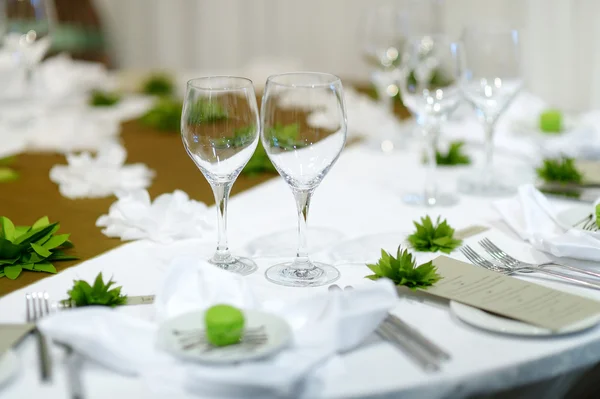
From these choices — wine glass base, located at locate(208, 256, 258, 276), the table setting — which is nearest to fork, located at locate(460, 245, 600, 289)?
the table setting

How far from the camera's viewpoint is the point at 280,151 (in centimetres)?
105

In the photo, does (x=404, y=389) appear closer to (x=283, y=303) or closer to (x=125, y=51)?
(x=283, y=303)

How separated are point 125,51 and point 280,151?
3.94m

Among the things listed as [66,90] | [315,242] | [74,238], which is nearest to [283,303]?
[315,242]

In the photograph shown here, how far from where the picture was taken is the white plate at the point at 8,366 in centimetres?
79

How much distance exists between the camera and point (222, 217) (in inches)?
45.9

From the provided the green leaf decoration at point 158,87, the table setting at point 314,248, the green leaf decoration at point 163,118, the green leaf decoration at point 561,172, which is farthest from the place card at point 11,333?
the green leaf decoration at point 158,87

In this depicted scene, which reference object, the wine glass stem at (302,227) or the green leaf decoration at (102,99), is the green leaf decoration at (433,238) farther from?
the green leaf decoration at (102,99)

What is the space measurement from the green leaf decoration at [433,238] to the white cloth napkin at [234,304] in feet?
1.18

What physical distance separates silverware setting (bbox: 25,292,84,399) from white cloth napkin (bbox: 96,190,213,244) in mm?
285

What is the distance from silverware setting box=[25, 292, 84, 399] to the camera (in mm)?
787

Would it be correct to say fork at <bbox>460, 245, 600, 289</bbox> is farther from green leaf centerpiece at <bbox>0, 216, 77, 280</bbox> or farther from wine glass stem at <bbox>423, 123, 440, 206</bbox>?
green leaf centerpiece at <bbox>0, 216, 77, 280</bbox>

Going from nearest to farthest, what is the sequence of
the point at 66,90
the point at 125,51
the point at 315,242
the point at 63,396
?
the point at 63,396, the point at 315,242, the point at 66,90, the point at 125,51

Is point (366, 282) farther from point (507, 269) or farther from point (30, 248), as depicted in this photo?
point (30, 248)
